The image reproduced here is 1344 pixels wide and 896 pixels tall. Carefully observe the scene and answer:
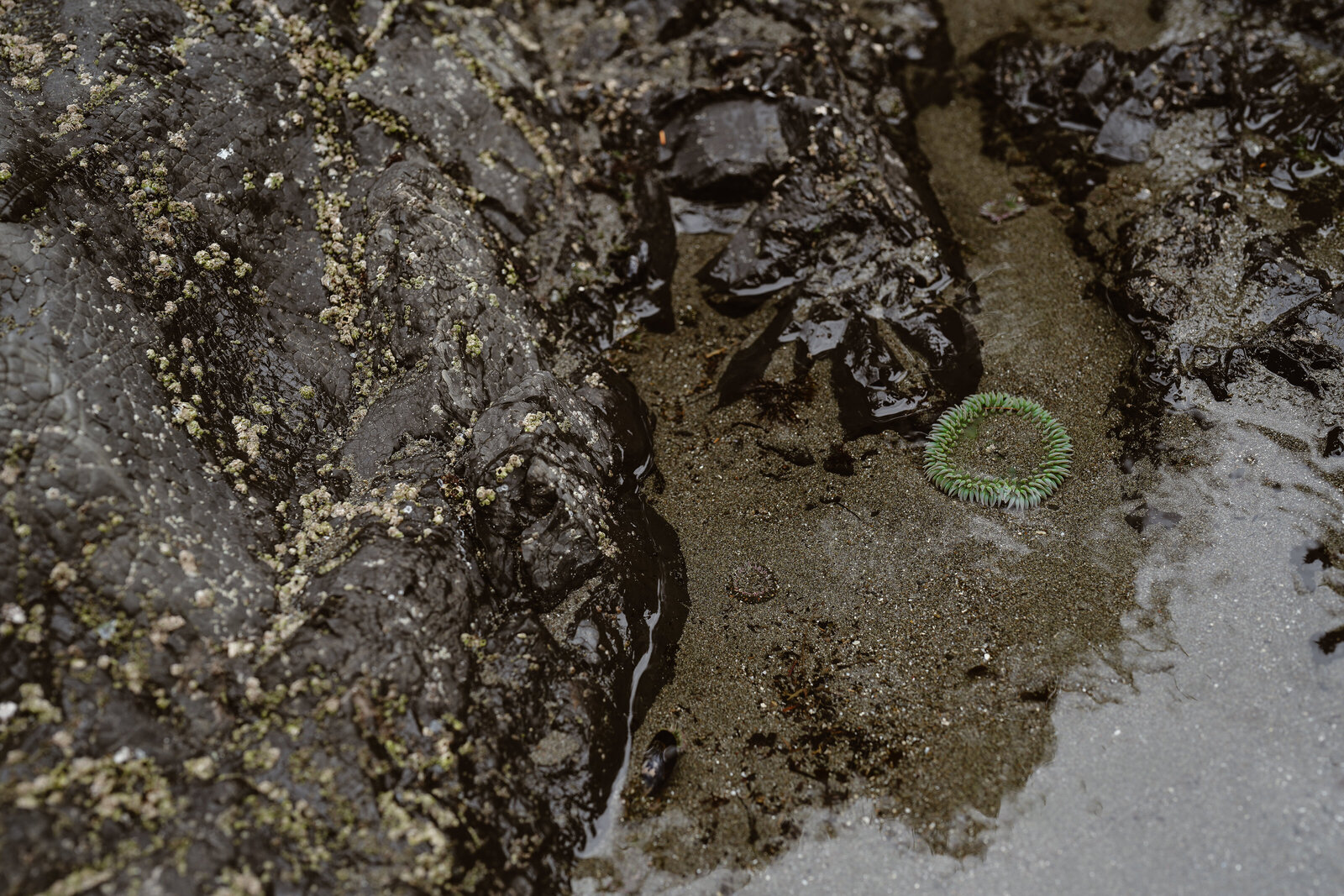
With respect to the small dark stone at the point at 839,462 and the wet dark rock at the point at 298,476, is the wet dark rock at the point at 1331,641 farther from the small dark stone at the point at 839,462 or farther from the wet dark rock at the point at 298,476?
the wet dark rock at the point at 298,476

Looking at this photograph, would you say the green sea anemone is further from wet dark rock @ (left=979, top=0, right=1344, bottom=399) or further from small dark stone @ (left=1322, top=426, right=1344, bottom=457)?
small dark stone @ (left=1322, top=426, right=1344, bottom=457)

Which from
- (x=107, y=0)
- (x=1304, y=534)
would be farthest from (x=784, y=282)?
(x=107, y=0)

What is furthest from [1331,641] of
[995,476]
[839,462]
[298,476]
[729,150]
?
[298,476]

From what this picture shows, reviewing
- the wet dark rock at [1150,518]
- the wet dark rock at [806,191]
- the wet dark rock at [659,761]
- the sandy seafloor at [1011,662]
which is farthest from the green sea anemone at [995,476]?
the wet dark rock at [659,761]

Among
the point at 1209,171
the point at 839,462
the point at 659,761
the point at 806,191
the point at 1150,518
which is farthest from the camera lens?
the point at 1209,171

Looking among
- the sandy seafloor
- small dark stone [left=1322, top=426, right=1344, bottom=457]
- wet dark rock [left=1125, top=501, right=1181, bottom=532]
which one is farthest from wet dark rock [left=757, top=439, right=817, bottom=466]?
small dark stone [left=1322, top=426, right=1344, bottom=457]

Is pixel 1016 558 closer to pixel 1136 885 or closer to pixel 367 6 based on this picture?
pixel 1136 885

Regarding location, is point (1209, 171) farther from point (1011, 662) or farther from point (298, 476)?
point (298, 476)
